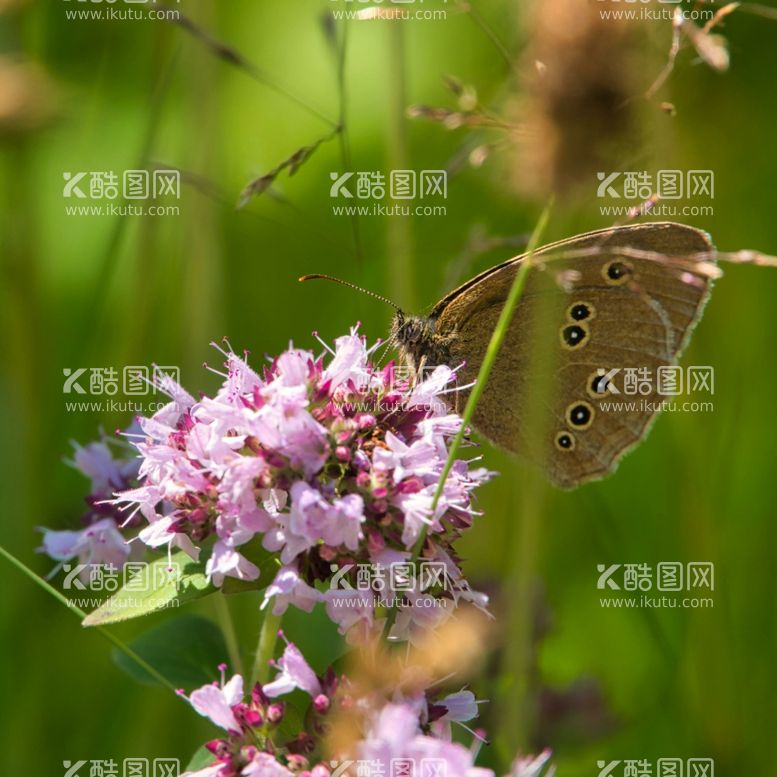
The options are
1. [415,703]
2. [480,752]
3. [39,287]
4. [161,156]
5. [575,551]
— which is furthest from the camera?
[161,156]

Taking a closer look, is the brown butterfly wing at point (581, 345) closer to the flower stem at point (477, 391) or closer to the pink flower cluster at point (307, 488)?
the pink flower cluster at point (307, 488)

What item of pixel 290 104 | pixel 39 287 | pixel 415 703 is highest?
pixel 290 104

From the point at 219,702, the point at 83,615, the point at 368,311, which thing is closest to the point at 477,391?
the point at 219,702

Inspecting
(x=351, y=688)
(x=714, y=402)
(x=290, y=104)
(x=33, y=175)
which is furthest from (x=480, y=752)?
(x=290, y=104)

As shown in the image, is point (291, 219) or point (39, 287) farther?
point (291, 219)

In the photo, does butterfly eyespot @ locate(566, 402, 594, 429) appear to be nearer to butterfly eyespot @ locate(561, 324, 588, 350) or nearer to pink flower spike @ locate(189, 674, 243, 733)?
butterfly eyespot @ locate(561, 324, 588, 350)

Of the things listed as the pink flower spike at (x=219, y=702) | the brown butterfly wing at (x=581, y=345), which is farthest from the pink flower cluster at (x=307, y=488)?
the brown butterfly wing at (x=581, y=345)

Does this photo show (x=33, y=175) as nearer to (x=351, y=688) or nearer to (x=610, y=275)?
(x=610, y=275)
